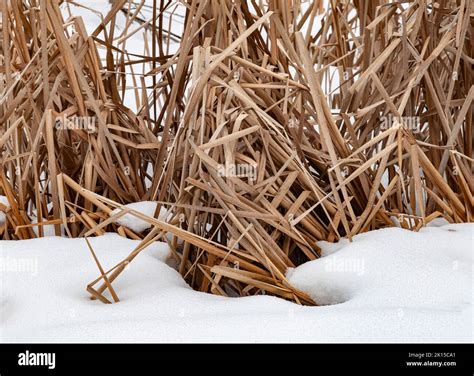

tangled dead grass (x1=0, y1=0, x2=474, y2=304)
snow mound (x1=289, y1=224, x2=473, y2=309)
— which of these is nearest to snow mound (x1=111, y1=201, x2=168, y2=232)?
tangled dead grass (x1=0, y1=0, x2=474, y2=304)

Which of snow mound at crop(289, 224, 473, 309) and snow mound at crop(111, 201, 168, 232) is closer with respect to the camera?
snow mound at crop(289, 224, 473, 309)

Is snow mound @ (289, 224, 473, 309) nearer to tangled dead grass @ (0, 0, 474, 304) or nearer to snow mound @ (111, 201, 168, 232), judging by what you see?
tangled dead grass @ (0, 0, 474, 304)

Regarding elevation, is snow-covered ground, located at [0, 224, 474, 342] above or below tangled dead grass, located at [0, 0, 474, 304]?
below

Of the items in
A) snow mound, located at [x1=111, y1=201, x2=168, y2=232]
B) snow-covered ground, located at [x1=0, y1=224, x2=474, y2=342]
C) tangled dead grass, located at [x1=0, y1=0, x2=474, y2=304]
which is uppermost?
tangled dead grass, located at [x1=0, y1=0, x2=474, y2=304]

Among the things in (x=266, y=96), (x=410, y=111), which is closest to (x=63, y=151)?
(x=266, y=96)

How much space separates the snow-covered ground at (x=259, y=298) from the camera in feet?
2.81

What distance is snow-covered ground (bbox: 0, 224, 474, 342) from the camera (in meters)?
0.85

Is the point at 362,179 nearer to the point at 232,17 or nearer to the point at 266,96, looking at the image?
the point at 266,96

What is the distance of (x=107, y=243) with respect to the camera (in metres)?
1.09

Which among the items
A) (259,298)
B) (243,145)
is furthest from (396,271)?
(243,145)

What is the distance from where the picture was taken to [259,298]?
3.12 ft

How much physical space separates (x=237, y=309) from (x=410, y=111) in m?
0.49
